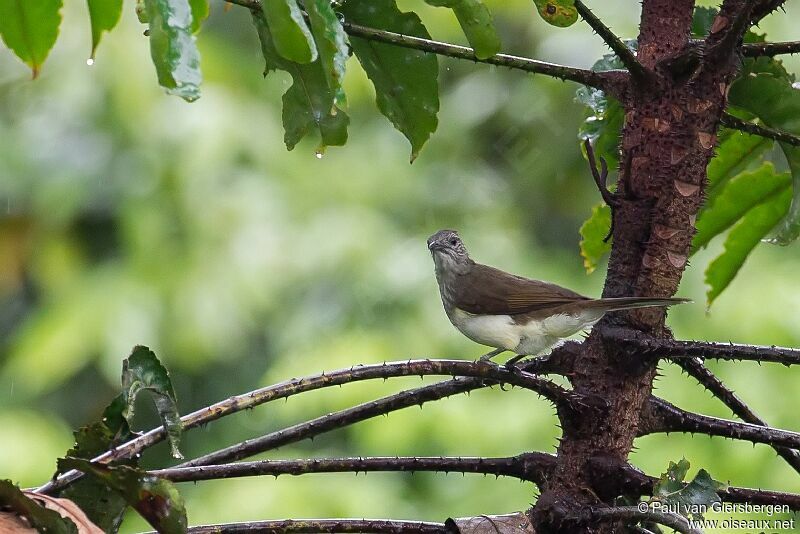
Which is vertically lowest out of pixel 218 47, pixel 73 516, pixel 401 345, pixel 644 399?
pixel 73 516

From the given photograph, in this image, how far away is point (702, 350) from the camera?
1396mm

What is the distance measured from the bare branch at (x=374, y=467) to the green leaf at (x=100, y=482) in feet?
0.26

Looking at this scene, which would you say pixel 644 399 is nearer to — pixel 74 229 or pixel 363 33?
pixel 363 33

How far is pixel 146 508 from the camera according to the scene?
126 cm

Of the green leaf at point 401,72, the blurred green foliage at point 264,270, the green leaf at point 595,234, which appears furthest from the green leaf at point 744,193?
the blurred green foliage at point 264,270

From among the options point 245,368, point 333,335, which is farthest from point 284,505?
point 245,368

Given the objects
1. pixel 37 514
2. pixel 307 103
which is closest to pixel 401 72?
pixel 307 103

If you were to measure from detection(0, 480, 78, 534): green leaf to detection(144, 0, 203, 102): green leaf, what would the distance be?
0.48m

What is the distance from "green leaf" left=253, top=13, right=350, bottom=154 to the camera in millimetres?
1656

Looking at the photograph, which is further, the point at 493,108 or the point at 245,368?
the point at 493,108

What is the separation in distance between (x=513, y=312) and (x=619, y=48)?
1.26 metres

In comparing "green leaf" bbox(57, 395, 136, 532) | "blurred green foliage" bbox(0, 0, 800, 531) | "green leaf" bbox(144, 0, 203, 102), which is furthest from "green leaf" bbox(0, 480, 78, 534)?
"blurred green foliage" bbox(0, 0, 800, 531)

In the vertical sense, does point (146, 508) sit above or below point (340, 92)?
below

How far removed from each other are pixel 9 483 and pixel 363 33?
80 centimetres
